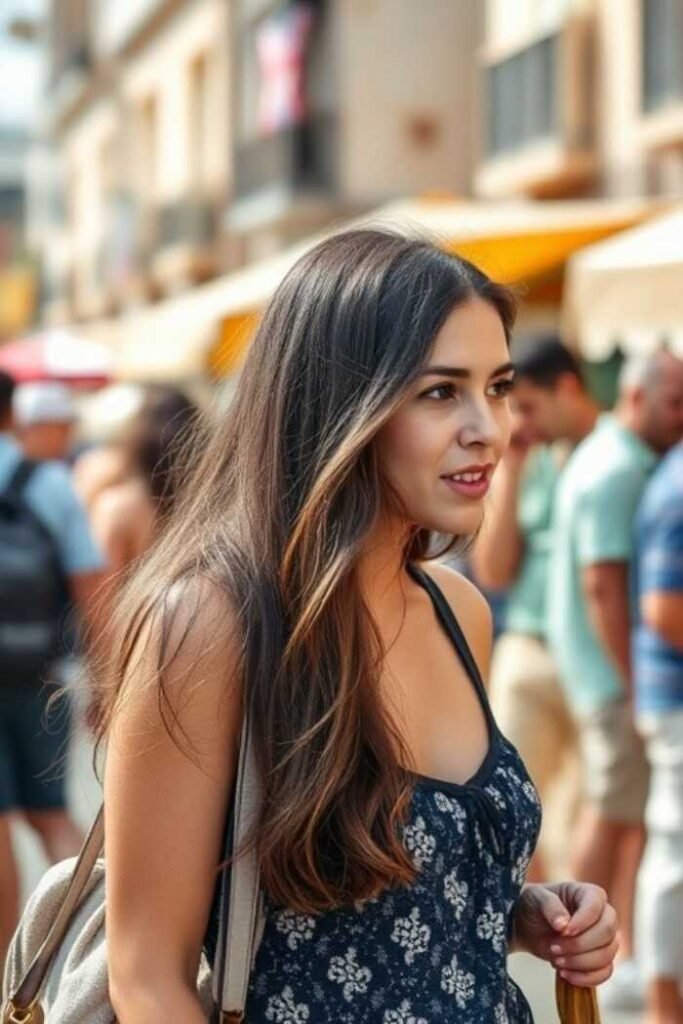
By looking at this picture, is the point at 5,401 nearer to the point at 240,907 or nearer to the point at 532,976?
the point at 532,976

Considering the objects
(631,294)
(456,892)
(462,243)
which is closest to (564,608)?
(631,294)

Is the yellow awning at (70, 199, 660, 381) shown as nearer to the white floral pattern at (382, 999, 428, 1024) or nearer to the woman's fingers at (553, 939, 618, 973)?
the woman's fingers at (553, 939, 618, 973)

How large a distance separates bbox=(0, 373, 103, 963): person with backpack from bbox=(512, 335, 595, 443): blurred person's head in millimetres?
1503

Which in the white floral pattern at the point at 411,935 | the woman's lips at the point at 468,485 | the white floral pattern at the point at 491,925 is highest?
the woman's lips at the point at 468,485

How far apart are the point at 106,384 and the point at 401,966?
45.5 feet

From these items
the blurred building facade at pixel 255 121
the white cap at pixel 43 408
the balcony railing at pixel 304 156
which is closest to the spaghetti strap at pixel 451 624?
the white cap at pixel 43 408

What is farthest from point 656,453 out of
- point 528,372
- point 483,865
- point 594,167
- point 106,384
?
point 594,167

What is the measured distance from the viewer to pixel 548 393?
6738 millimetres

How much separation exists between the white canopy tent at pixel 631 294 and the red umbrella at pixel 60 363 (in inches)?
349

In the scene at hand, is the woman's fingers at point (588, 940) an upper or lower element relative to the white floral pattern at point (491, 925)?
lower

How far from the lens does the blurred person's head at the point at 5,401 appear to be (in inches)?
240

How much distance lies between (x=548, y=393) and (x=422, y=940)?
→ 4.57m

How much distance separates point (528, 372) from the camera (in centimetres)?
666

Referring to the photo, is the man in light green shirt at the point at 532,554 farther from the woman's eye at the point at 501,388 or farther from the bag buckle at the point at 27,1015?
the bag buckle at the point at 27,1015
